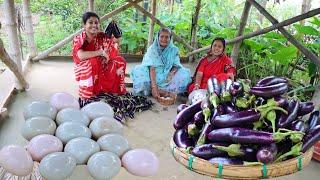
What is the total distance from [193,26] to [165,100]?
2.61 metres

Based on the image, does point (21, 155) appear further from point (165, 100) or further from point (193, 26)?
point (193, 26)

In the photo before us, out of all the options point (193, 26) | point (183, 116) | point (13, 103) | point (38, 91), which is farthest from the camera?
point (193, 26)

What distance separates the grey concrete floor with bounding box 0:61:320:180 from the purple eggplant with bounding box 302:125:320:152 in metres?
1.12

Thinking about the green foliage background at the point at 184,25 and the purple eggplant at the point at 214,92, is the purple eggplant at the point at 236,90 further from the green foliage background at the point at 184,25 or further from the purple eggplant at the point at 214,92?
the green foliage background at the point at 184,25

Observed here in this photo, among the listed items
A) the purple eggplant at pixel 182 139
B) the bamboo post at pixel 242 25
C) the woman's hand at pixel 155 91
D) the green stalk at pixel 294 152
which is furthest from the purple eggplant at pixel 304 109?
the bamboo post at pixel 242 25

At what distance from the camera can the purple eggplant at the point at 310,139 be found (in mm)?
1917

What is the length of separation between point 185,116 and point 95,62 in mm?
2491

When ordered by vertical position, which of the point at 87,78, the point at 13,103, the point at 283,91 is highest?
the point at 283,91

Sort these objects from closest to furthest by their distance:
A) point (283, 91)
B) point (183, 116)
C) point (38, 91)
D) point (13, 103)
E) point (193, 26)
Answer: point (283, 91), point (183, 116), point (13, 103), point (38, 91), point (193, 26)

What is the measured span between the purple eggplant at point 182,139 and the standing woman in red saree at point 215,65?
94.8 inches

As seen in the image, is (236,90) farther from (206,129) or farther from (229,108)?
(206,129)

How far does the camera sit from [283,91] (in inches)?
79.2

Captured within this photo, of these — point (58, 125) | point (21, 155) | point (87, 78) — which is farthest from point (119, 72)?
point (21, 155)

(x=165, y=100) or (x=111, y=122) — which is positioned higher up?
Answer: (x=111, y=122)
